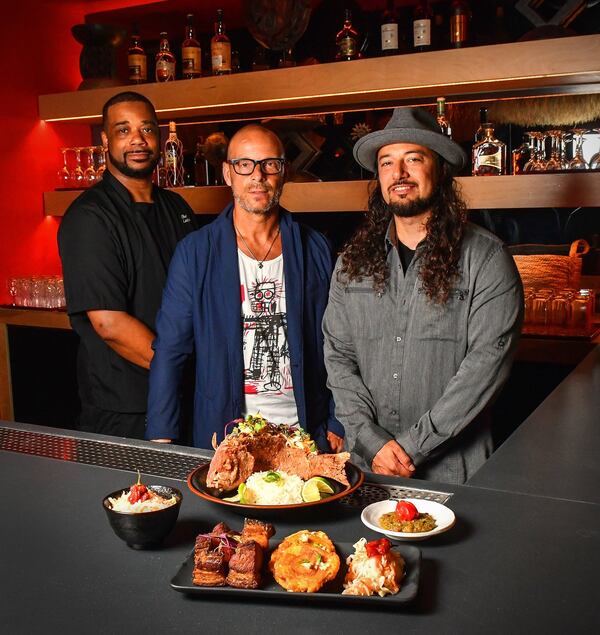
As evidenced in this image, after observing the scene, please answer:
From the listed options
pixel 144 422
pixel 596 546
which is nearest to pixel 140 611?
pixel 596 546

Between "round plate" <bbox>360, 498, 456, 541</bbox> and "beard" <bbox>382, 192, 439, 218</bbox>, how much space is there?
3.62 ft

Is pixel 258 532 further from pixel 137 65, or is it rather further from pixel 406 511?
pixel 137 65

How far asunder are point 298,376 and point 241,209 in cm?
59

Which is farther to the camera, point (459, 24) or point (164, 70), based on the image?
point (164, 70)

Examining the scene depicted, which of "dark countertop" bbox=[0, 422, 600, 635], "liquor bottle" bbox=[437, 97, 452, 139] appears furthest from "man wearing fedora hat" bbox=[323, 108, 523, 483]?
"liquor bottle" bbox=[437, 97, 452, 139]

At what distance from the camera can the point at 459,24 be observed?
12.7 feet

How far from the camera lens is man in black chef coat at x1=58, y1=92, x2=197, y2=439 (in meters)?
2.94

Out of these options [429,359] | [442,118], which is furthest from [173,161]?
[429,359]

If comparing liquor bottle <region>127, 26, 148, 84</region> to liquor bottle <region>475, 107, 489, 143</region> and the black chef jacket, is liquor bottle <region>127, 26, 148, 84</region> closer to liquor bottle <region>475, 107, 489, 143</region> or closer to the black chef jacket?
the black chef jacket

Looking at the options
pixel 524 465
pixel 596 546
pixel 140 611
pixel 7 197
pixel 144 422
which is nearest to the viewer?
pixel 140 611

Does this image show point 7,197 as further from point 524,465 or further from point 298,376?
point 524,465

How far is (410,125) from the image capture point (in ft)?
7.66

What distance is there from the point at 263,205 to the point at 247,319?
373mm

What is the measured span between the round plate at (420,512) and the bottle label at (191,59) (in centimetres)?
360
